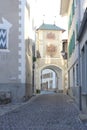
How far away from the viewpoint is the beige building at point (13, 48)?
72.6ft

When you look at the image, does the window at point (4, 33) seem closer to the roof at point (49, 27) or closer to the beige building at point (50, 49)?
the beige building at point (50, 49)

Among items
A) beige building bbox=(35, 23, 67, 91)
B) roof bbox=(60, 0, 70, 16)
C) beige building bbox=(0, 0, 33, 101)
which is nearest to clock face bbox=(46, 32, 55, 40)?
beige building bbox=(35, 23, 67, 91)

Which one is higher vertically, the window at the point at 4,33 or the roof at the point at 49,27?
the roof at the point at 49,27

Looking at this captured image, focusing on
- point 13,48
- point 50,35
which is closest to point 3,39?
point 13,48

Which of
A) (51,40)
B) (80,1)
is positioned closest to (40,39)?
(51,40)

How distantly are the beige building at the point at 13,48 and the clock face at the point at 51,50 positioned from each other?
3095 cm

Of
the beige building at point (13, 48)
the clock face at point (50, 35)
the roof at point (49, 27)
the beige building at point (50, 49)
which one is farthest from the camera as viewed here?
the clock face at point (50, 35)

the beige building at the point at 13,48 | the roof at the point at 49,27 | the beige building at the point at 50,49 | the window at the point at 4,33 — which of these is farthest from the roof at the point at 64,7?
the roof at the point at 49,27

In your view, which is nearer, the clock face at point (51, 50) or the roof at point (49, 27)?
the clock face at point (51, 50)

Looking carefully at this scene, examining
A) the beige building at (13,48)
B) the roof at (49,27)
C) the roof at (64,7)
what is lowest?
the beige building at (13,48)

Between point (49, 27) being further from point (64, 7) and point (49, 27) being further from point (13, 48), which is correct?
point (13, 48)

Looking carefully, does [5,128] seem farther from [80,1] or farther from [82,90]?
[80,1]

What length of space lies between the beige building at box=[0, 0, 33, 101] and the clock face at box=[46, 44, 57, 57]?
30.9 m

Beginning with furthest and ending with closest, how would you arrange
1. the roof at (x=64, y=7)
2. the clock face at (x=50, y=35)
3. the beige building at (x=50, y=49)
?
the clock face at (x=50, y=35) → the beige building at (x=50, y=49) → the roof at (x=64, y=7)
